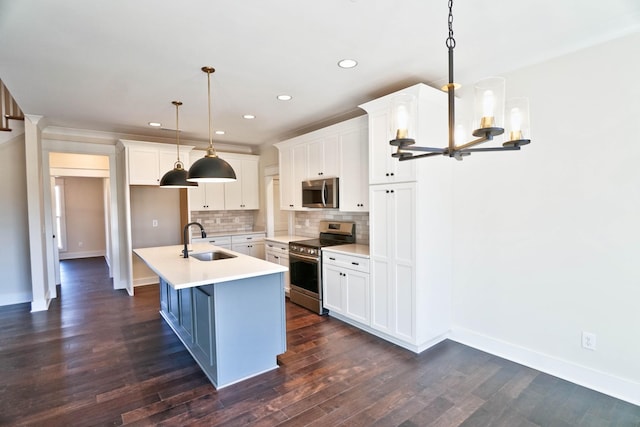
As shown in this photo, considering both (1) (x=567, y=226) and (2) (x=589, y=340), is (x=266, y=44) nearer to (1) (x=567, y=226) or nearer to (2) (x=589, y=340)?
(1) (x=567, y=226)

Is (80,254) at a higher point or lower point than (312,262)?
lower

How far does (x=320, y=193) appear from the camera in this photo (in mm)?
4352

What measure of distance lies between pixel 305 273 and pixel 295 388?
6.25ft

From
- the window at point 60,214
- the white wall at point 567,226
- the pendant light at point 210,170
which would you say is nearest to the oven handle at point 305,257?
the pendant light at point 210,170

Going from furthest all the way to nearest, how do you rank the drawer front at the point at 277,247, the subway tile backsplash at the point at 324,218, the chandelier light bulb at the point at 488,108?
the drawer front at the point at 277,247
the subway tile backsplash at the point at 324,218
the chandelier light bulb at the point at 488,108

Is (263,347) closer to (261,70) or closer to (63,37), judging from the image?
(261,70)

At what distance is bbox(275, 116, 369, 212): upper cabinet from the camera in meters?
3.80

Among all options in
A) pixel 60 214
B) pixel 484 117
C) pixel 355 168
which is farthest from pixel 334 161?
pixel 60 214

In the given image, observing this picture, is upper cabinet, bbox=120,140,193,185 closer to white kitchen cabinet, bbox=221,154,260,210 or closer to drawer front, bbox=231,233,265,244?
white kitchen cabinet, bbox=221,154,260,210

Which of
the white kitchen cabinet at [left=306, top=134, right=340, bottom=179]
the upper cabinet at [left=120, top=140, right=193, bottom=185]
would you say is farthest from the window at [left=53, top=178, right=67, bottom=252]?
the white kitchen cabinet at [left=306, top=134, right=340, bottom=179]

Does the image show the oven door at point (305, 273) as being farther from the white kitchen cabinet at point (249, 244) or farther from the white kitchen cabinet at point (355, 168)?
the white kitchen cabinet at point (249, 244)

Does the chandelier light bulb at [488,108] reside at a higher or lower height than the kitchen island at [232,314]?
higher

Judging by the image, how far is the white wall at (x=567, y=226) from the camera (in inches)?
90.1

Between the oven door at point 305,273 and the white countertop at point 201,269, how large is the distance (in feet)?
3.53
